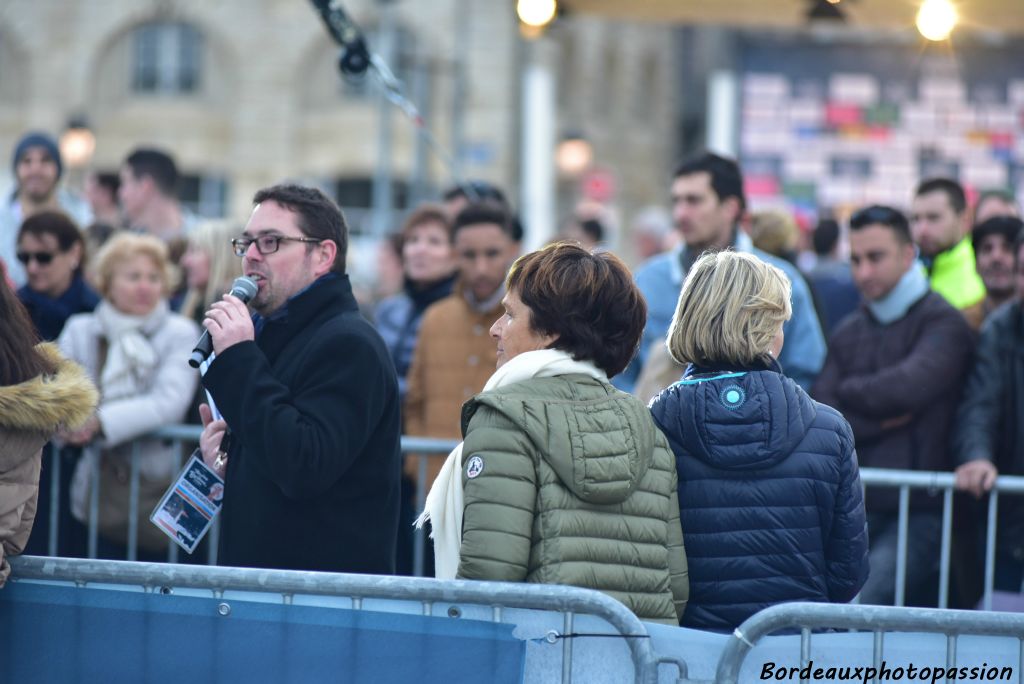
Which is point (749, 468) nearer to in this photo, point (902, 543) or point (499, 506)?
point (499, 506)

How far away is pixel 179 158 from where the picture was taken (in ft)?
115

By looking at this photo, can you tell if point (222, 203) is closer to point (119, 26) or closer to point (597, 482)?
point (119, 26)

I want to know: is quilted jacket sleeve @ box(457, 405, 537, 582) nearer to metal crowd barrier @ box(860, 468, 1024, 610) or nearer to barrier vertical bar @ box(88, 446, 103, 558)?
metal crowd barrier @ box(860, 468, 1024, 610)

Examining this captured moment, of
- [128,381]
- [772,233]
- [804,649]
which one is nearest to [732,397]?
[804,649]

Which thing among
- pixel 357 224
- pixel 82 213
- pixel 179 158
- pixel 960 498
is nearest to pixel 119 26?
pixel 179 158

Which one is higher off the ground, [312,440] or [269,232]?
[269,232]

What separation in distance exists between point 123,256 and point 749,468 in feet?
11.0

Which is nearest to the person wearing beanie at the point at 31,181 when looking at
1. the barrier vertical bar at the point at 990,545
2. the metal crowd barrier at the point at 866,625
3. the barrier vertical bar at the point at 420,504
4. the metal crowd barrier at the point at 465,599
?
the barrier vertical bar at the point at 420,504

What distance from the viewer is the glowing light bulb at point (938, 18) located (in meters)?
7.45

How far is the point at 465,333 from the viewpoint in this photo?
6559 mm

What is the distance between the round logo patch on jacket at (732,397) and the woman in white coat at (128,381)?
2868mm

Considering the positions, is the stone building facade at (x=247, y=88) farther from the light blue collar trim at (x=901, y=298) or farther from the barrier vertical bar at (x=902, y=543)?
the barrier vertical bar at (x=902, y=543)

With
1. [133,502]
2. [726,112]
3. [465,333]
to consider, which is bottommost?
[133,502]

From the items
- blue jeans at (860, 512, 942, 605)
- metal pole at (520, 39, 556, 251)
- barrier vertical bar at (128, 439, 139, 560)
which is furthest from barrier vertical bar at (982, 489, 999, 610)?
metal pole at (520, 39, 556, 251)
